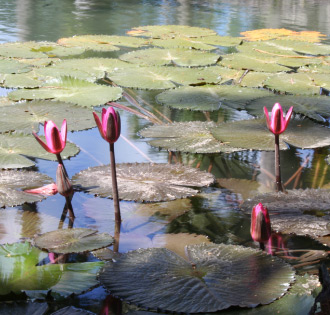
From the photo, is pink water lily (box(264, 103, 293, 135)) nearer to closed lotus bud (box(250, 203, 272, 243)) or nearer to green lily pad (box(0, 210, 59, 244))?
closed lotus bud (box(250, 203, 272, 243))

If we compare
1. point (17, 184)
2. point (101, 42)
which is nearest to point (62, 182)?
point (17, 184)

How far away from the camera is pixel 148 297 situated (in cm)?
87

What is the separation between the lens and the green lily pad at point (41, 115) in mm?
1938

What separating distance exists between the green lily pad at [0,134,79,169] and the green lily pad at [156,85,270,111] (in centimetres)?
67

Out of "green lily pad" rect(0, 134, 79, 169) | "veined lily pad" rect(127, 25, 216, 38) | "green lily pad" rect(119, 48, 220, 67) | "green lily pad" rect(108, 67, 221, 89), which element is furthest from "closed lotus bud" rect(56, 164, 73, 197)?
"veined lily pad" rect(127, 25, 216, 38)

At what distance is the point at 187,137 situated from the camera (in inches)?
71.4

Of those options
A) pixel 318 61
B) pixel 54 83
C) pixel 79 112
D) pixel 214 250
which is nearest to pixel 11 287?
pixel 214 250

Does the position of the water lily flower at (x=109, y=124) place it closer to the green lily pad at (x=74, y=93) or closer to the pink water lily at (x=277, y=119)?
the pink water lily at (x=277, y=119)

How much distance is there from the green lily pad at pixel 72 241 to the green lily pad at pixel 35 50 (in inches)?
86.7

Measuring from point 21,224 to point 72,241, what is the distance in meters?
0.20

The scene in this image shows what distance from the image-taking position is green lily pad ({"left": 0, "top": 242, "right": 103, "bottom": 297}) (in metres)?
0.91

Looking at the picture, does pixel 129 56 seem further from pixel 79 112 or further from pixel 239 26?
pixel 239 26

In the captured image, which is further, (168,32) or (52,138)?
(168,32)

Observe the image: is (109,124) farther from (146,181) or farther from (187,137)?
(187,137)
